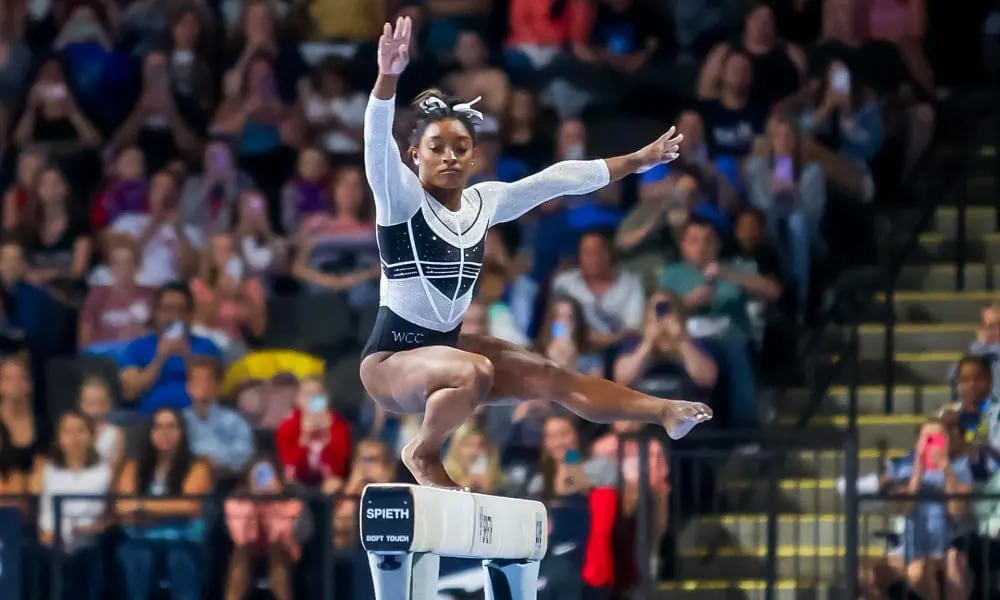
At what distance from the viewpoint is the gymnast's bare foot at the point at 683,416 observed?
20.1ft

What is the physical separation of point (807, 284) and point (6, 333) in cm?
425

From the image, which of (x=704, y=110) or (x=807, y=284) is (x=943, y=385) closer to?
(x=807, y=284)

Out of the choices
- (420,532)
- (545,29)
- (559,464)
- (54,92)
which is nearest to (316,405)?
(559,464)

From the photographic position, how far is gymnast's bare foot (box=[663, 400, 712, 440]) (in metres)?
6.14

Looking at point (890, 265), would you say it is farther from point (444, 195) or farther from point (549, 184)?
point (444, 195)

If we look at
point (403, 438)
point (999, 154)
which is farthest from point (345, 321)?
point (999, 154)

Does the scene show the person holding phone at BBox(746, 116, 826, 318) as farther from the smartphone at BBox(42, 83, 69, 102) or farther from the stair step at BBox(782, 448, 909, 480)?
the smartphone at BBox(42, 83, 69, 102)

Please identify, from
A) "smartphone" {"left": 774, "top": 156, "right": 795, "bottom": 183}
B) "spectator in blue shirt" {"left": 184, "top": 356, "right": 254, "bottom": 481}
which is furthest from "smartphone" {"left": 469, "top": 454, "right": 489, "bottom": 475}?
"smartphone" {"left": 774, "top": 156, "right": 795, "bottom": 183}

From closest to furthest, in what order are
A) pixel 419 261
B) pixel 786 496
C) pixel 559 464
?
pixel 419 261, pixel 559 464, pixel 786 496

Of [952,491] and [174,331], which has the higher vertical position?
[174,331]

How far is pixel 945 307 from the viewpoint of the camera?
35.1 ft

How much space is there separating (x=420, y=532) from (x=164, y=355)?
489 cm

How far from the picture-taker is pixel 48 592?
9273mm

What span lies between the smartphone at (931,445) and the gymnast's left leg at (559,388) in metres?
3.03
